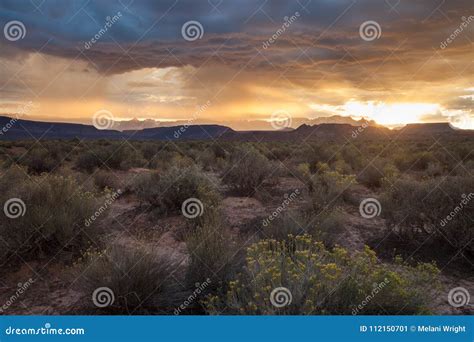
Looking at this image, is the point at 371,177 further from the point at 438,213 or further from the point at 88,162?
the point at 88,162

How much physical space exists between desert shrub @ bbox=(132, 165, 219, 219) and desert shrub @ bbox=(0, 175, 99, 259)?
2.15 metres

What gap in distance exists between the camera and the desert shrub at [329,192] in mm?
9539

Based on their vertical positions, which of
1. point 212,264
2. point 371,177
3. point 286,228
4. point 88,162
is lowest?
point 88,162

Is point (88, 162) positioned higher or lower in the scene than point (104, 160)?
lower

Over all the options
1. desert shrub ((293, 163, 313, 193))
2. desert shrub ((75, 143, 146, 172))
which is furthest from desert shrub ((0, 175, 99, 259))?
desert shrub ((75, 143, 146, 172))

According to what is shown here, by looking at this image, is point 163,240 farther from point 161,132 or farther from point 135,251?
point 161,132

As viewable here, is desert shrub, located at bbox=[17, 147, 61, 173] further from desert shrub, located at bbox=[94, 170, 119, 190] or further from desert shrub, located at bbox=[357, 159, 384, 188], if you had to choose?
desert shrub, located at bbox=[357, 159, 384, 188]

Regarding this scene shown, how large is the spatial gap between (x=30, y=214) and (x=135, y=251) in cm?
254

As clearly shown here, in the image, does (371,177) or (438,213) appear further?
(371,177)

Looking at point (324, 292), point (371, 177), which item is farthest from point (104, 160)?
point (324, 292)

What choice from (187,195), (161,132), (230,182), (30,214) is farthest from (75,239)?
(161,132)

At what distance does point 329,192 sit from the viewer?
10.2 m

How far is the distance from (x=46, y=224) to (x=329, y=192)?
6.55 m

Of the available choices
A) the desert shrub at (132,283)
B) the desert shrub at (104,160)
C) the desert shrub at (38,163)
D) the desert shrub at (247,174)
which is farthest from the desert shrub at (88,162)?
the desert shrub at (132,283)
